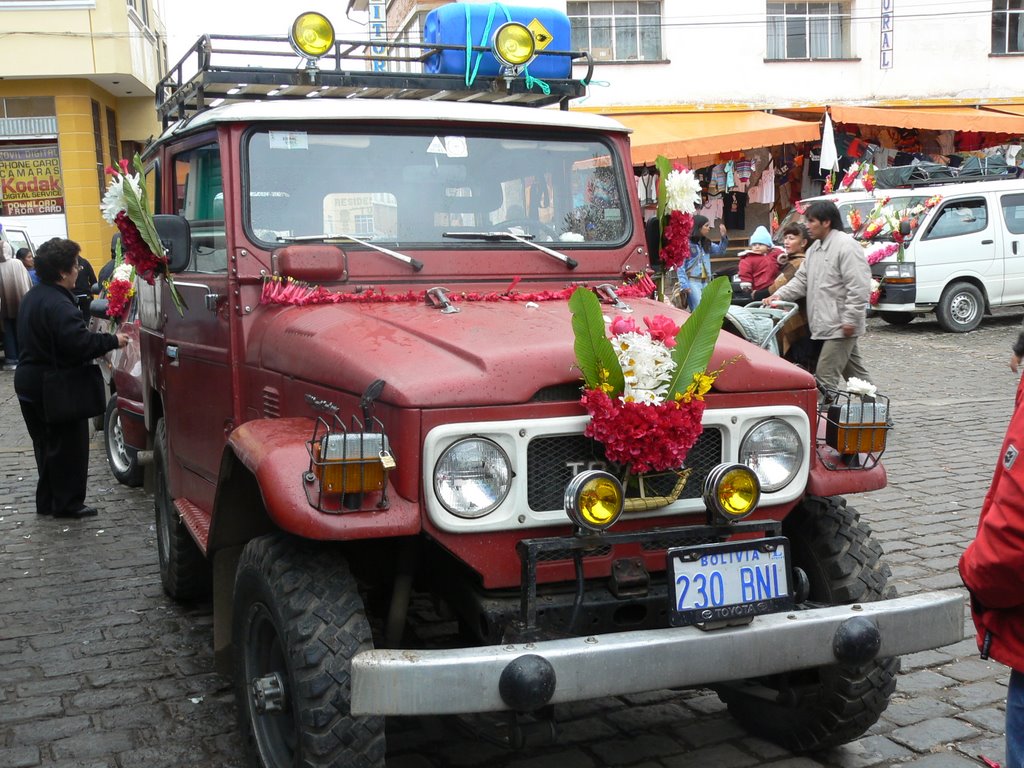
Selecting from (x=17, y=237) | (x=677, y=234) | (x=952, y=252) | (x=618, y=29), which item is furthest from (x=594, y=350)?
(x=618, y=29)

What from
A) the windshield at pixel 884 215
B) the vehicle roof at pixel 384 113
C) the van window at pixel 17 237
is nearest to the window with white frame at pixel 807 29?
the windshield at pixel 884 215

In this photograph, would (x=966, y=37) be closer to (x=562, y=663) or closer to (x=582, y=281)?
(x=582, y=281)

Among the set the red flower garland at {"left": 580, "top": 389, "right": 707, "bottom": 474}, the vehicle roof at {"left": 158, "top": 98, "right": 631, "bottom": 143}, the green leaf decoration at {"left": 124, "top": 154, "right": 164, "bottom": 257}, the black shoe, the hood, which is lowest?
the black shoe

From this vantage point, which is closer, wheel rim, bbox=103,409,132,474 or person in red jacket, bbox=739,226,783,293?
wheel rim, bbox=103,409,132,474

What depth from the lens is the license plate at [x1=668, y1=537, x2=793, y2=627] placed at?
300 cm

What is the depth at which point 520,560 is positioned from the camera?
312 cm

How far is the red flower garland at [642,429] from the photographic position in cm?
309

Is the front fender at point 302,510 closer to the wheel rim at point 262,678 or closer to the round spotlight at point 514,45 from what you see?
the wheel rim at point 262,678

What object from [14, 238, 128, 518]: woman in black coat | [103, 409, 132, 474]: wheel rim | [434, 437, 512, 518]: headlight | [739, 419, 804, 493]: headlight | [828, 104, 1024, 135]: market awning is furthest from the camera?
[828, 104, 1024, 135]: market awning

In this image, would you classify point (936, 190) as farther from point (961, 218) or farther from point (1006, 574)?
point (1006, 574)

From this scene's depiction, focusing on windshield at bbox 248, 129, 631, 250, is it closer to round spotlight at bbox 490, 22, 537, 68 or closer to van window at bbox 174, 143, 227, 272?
van window at bbox 174, 143, 227, 272

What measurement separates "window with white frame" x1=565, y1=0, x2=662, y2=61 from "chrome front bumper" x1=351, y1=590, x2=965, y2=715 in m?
21.4

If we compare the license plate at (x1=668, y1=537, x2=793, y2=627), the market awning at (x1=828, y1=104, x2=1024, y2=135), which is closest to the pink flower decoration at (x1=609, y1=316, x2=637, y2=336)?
the license plate at (x1=668, y1=537, x2=793, y2=627)

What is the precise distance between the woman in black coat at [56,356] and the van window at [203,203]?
2298mm
